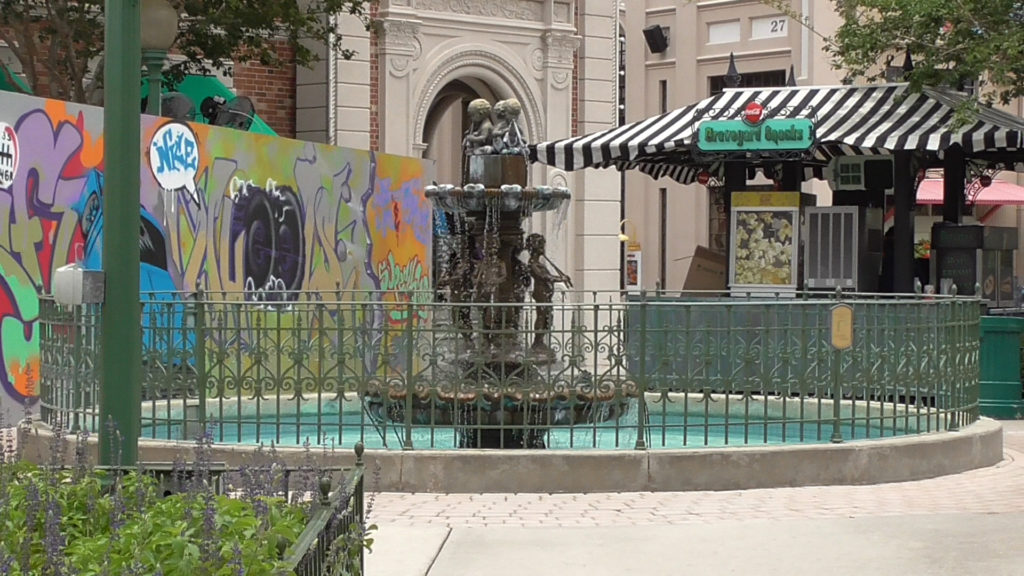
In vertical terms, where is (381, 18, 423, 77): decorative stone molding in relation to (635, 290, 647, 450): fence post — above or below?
above

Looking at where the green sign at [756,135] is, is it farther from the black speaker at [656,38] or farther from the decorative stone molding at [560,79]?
the black speaker at [656,38]

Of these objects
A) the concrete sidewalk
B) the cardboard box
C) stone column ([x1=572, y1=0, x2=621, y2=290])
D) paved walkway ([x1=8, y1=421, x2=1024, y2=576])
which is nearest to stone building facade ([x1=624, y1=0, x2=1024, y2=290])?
stone column ([x1=572, y1=0, x2=621, y2=290])

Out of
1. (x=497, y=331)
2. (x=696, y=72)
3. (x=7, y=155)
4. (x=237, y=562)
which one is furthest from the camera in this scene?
(x=696, y=72)

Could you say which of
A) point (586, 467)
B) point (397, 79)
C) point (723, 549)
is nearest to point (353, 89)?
point (397, 79)

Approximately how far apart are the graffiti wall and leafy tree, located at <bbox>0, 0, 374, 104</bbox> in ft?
7.87

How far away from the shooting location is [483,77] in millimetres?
26906

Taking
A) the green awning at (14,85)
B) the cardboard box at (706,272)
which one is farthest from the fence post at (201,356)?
the cardboard box at (706,272)

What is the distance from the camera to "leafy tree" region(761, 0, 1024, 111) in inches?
742

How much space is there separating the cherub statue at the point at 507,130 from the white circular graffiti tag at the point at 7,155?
430cm

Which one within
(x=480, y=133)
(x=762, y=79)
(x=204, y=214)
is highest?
(x=762, y=79)

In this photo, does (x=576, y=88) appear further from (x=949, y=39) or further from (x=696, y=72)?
(x=696, y=72)

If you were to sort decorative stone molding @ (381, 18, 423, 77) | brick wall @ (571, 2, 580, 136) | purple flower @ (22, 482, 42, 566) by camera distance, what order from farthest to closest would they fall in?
brick wall @ (571, 2, 580, 136), decorative stone molding @ (381, 18, 423, 77), purple flower @ (22, 482, 42, 566)

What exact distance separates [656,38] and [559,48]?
16.9 m

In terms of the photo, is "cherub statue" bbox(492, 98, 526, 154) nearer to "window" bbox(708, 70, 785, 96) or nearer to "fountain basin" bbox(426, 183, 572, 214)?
"fountain basin" bbox(426, 183, 572, 214)
